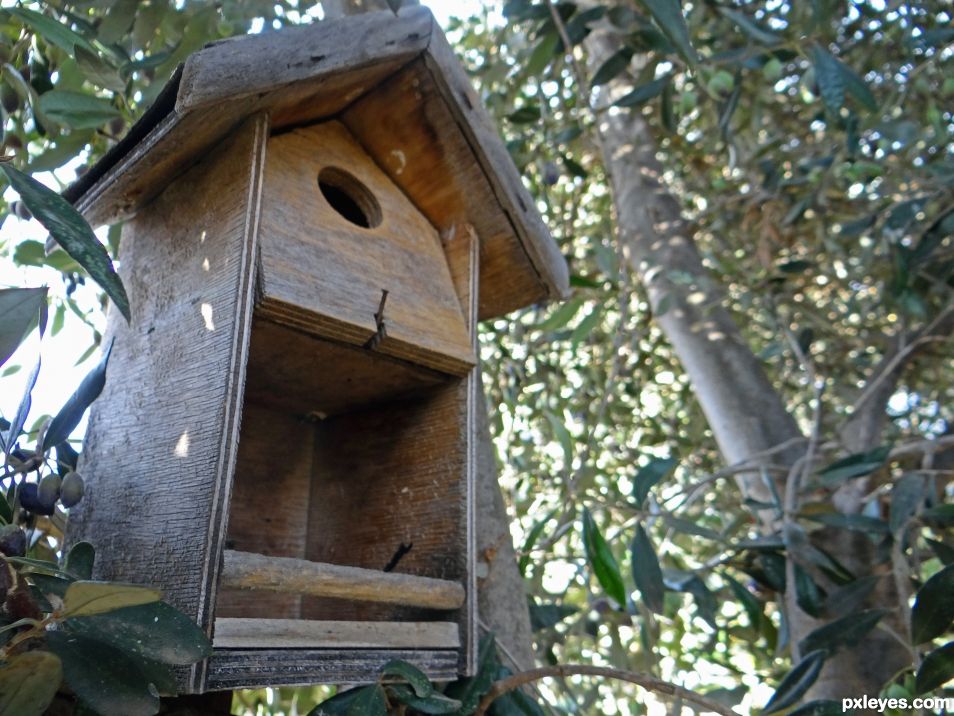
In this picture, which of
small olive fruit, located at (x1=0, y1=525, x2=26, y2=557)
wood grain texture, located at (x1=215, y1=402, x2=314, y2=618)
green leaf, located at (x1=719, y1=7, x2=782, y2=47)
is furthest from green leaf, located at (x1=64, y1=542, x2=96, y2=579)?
green leaf, located at (x1=719, y1=7, x2=782, y2=47)

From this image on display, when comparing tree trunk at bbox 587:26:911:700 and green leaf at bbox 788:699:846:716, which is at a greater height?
tree trunk at bbox 587:26:911:700

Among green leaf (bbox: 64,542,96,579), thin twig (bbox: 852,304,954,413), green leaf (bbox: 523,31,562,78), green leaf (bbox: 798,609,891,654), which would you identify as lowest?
green leaf (bbox: 798,609,891,654)

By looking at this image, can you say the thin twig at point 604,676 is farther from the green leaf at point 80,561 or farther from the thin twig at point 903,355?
the thin twig at point 903,355

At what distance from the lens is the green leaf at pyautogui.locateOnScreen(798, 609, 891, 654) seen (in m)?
1.39

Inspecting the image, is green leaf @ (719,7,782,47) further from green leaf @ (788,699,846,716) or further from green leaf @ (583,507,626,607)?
green leaf @ (788,699,846,716)

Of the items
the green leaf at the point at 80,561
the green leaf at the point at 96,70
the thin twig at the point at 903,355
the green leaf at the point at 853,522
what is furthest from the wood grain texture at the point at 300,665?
the thin twig at the point at 903,355

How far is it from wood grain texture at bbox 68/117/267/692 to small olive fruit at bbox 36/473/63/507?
57 millimetres

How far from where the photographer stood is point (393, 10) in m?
1.12

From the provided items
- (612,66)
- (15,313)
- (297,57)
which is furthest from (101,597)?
(612,66)

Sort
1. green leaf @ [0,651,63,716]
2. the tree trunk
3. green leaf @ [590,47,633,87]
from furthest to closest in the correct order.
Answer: green leaf @ [590,47,633,87]
the tree trunk
green leaf @ [0,651,63,716]

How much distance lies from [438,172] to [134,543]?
70 cm

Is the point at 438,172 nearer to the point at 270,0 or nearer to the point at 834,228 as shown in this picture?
the point at 270,0

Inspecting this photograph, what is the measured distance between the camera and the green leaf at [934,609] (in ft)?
3.97

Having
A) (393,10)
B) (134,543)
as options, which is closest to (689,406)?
(393,10)
